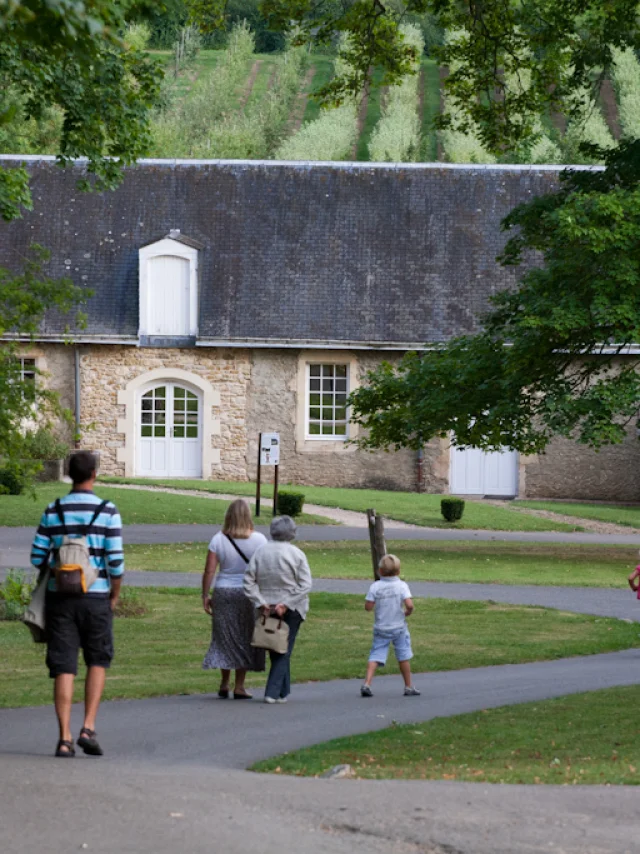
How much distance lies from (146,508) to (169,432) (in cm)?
659

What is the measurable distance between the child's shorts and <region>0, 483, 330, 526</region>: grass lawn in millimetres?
15829

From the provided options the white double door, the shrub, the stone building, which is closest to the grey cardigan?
the shrub

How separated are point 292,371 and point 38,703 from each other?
2398 centimetres

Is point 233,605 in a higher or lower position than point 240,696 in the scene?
higher

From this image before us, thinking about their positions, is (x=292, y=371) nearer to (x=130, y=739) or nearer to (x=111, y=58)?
(x=111, y=58)

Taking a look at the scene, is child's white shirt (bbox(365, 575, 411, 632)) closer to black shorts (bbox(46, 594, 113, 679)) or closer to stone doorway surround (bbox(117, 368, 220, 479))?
black shorts (bbox(46, 594, 113, 679))

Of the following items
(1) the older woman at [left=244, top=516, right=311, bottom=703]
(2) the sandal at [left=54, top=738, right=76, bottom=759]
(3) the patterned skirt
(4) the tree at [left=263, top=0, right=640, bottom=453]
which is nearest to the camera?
(2) the sandal at [left=54, top=738, right=76, bottom=759]

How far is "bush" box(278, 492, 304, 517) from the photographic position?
2881 centimetres

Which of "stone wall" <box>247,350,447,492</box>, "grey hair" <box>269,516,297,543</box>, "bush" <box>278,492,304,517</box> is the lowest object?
"bush" <box>278,492,304,517</box>

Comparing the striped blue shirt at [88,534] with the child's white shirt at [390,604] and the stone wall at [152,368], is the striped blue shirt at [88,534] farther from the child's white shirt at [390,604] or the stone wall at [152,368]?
the stone wall at [152,368]

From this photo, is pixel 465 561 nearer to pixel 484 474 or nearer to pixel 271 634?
pixel 484 474

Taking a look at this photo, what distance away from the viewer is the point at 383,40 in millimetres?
19531

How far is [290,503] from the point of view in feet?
94.8

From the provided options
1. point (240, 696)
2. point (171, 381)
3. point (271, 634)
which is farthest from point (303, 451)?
point (271, 634)
